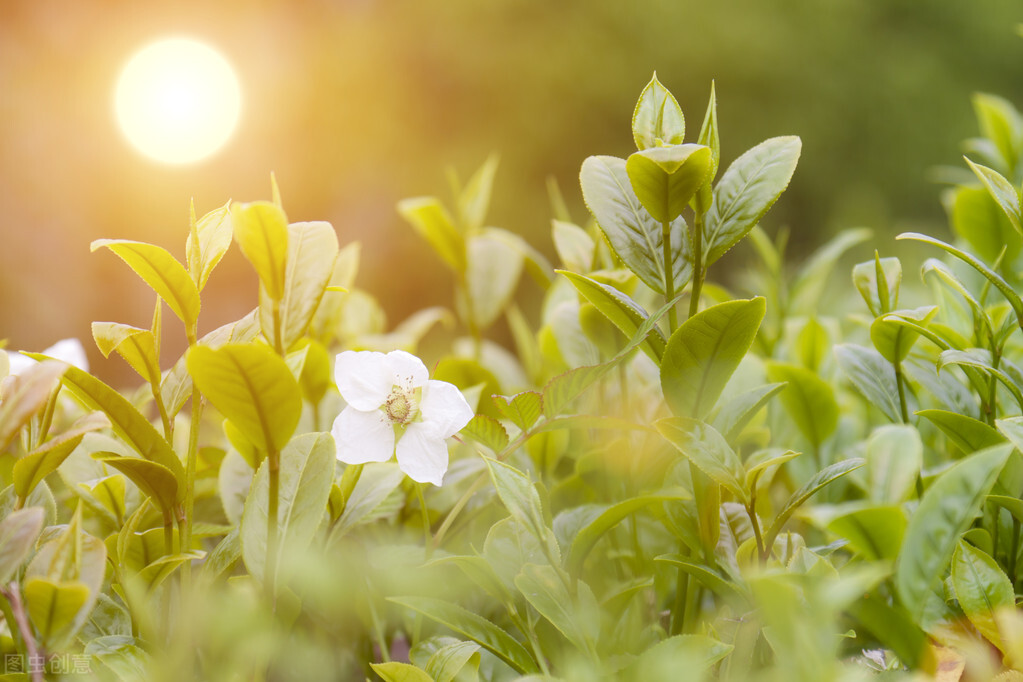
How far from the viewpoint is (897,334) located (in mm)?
412

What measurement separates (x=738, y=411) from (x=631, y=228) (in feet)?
0.36

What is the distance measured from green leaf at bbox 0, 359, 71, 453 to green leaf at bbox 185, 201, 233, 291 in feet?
0.24

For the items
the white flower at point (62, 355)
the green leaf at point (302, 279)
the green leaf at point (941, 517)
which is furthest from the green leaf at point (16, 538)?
the green leaf at point (941, 517)

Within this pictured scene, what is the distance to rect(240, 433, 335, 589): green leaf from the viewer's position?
354 millimetres

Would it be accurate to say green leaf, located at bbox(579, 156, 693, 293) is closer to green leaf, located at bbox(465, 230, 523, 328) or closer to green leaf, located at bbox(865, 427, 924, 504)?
green leaf, located at bbox(865, 427, 924, 504)

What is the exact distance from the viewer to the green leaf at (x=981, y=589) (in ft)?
1.09

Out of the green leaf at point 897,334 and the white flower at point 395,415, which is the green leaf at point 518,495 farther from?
the green leaf at point 897,334

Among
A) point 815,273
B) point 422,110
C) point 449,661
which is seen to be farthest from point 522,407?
point 422,110

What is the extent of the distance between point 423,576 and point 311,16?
4660 mm

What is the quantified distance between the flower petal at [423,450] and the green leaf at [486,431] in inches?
0.7

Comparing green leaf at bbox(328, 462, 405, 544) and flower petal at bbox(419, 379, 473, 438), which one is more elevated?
flower petal at bbox(419, 379, 473, 438)

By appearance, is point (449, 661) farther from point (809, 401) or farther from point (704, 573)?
point (809, 401)

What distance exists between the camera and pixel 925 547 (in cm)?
27

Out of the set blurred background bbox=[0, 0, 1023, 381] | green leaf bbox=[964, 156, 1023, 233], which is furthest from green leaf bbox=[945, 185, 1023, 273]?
blurred background bbox=[0, 0, 1023, 381]
